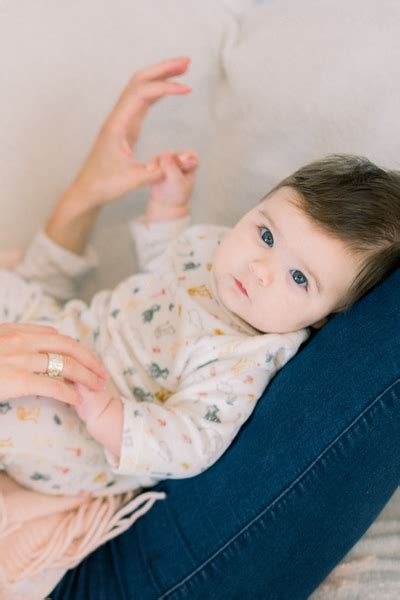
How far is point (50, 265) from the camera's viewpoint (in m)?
1.24

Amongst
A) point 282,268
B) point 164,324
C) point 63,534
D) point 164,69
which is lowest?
point 63,534

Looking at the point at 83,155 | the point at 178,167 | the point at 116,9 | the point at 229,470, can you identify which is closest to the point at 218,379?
the point at 229,470

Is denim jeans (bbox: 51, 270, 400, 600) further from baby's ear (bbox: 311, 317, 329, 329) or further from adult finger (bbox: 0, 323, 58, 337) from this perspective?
adult finger (bbox: 0, 323, 58, 337)

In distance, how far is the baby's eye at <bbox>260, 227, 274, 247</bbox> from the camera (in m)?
0.96

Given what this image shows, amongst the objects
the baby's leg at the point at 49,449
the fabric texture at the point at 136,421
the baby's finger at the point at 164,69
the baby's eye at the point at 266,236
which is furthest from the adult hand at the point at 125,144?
the baby's leg at the point at 49,449

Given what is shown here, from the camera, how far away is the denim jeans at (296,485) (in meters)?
0.87

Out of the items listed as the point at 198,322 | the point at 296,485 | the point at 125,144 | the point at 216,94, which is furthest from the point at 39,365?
the point at 216,94

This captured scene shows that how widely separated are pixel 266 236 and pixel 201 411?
0.85ft

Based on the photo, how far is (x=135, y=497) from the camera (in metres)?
1.06

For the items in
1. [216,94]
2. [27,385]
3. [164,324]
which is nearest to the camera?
[27,385]

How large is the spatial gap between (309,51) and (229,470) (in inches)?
26.4

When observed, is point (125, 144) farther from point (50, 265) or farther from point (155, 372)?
point (155, 372)

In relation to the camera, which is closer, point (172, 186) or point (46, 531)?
point (46, 531)

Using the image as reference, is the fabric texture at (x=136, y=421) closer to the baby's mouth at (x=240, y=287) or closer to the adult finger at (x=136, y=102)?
the baby's mouth at (x=240, y=287)
